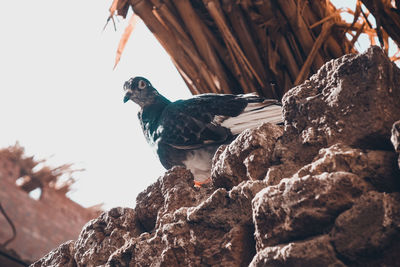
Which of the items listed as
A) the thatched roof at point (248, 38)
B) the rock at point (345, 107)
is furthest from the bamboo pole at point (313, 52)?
the rock at point (345, 107)

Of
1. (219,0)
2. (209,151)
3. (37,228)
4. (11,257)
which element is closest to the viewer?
(209,151)

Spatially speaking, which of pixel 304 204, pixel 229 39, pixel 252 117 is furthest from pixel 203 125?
pixel 304 204

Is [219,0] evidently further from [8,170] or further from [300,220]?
[8,170]

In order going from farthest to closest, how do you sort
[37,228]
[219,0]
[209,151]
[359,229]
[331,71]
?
[37,228]
[219,0]
[209,151]
[331,71]
[359,229]

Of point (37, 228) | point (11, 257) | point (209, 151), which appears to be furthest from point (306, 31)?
point (37, 228)

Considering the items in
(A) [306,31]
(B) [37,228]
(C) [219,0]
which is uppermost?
(C) [219,0]

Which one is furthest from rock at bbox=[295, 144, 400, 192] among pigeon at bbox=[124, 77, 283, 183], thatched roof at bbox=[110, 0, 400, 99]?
thatched roof at bbox=[110, 0, 400, 99]

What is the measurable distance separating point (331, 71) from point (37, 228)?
5.57 metres

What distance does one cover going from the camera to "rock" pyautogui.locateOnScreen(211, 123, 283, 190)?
1.08m

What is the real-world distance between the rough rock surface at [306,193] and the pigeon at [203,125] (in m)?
0.66

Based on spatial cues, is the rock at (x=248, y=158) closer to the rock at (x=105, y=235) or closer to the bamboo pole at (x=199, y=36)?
the rock at (x=105, y=235)

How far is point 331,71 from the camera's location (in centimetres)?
103

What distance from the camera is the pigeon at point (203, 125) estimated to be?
1.95 meters

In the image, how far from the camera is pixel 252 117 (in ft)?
6.39
